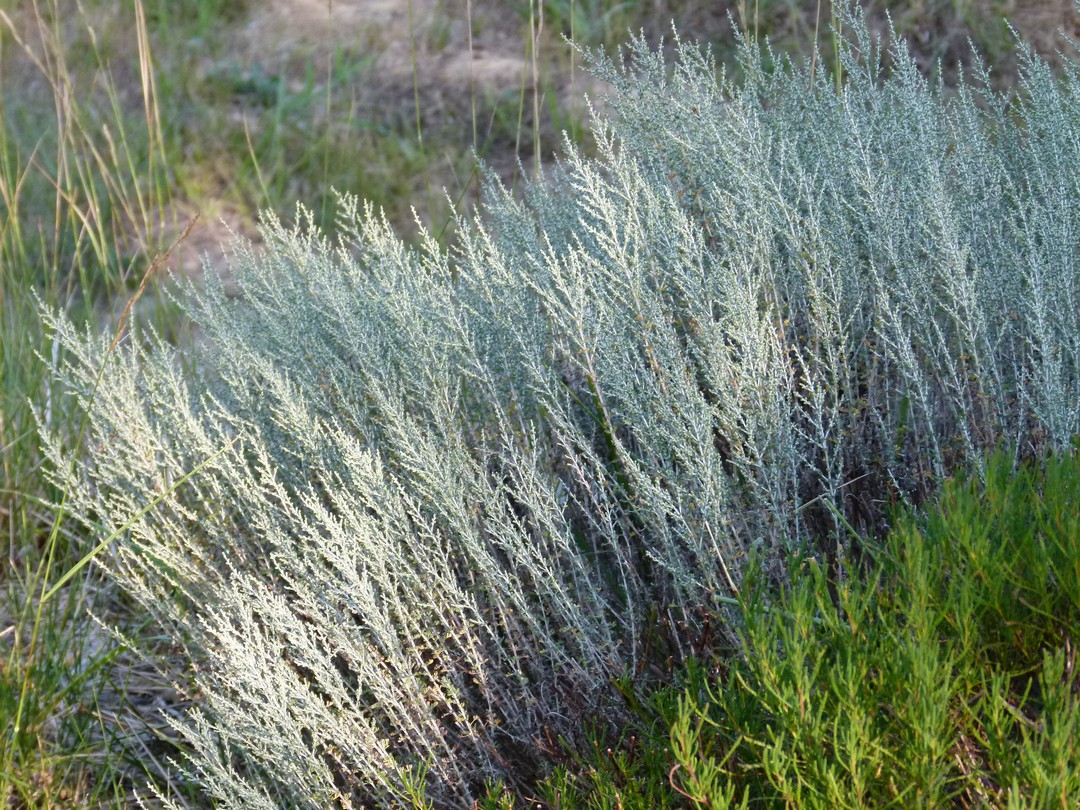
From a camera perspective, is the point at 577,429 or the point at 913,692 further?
the point at 577,429

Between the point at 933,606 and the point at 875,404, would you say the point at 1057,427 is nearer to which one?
the point at 875,404

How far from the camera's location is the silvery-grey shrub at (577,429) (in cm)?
195

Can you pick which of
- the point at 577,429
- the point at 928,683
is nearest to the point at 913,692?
the point at 928,683

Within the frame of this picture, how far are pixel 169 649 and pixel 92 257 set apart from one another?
309cm

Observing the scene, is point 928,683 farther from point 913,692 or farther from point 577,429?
point 577,429

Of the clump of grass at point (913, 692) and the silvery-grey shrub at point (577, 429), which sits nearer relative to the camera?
the clump of grass at point (913, 692)

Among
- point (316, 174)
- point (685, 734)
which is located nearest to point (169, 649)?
point (685, 734)

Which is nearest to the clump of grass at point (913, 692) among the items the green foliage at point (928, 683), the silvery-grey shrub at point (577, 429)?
the green foliage at point (928, 683)

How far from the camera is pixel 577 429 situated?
2170 mm

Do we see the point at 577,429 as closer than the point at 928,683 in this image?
No

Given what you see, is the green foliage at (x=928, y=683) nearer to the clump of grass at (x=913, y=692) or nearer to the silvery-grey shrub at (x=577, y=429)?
the clump of grass at (x=913, y=692)

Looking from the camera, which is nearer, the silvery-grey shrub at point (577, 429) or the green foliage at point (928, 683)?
the green foliage at point (928, 683)

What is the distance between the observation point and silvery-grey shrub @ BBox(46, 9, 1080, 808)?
1952mm

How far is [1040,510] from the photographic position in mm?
1636
